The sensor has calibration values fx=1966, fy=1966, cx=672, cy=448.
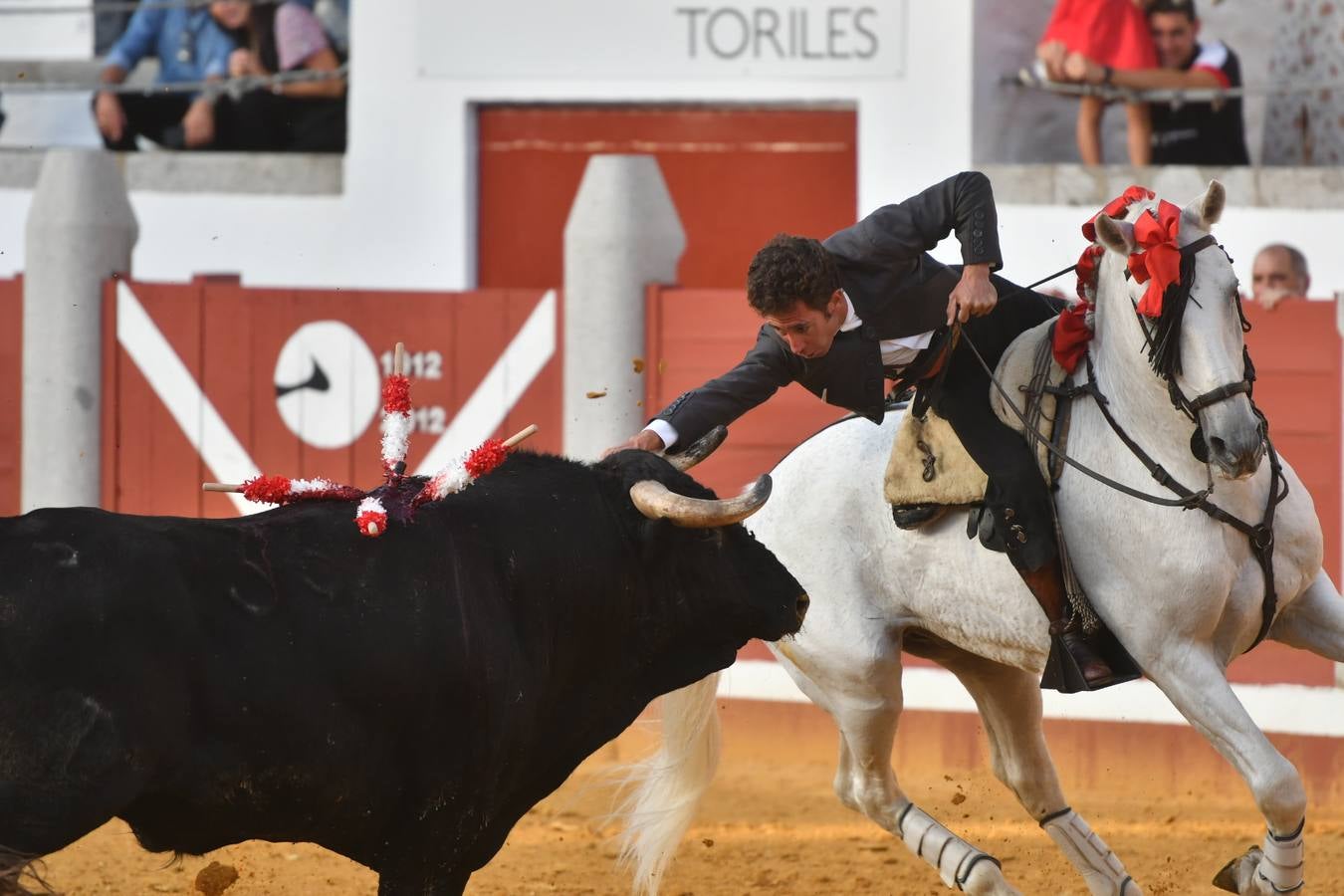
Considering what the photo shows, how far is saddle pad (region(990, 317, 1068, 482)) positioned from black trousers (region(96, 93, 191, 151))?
8195 mm

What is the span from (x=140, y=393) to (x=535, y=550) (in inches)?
174

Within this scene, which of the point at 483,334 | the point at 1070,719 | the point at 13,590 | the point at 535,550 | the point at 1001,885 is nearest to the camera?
the point at 13,590

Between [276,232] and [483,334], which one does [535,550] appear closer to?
[483,334]

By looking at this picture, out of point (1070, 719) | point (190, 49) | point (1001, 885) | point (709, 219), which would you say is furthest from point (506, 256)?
point (1001, 885)

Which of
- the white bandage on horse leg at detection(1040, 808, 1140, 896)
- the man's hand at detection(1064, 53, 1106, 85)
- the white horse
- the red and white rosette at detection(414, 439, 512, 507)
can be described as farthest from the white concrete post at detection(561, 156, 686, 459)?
the man's hand at detection(1064, 53, 1106, 85)

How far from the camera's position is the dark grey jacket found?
4363 mm

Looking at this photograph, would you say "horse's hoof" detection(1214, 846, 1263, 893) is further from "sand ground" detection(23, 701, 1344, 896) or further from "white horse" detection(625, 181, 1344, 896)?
"sand ground" detection(23, 701, 1344, 896)

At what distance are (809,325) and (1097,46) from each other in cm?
657

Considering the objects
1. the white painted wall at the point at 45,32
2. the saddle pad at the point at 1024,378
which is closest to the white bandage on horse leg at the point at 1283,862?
the saddle pad at the point at 1024,378

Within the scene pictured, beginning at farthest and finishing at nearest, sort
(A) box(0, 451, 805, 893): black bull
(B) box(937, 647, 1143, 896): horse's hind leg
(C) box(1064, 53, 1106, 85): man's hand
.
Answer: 1. (C) box(1064, 53, 1106, 85): man's hand
2. (B) box(937, 647, 1143, 896): horse's hind leg
3. (A) box(0, 451, 805, 893): black bull

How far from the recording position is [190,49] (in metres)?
11.8

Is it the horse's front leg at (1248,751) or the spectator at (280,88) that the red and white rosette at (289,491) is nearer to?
the horse's front leg at (1248,751)

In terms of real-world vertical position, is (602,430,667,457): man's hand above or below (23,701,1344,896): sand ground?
above

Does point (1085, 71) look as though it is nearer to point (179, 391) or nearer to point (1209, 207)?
point (179, 391)
